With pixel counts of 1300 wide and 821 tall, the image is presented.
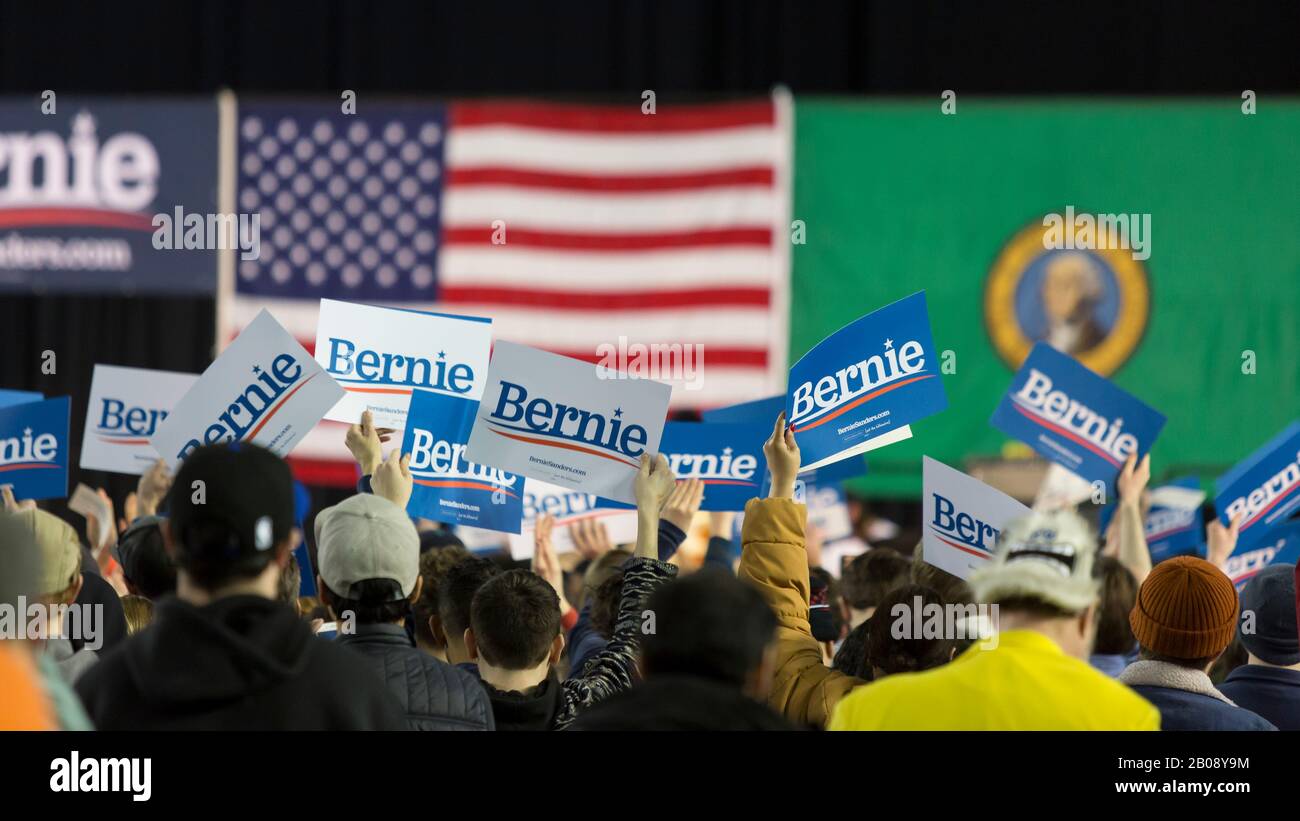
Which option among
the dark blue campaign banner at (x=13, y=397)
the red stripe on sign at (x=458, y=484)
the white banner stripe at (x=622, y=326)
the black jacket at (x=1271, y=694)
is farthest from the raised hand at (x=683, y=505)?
the white banner stripe at (x=622, y=326)

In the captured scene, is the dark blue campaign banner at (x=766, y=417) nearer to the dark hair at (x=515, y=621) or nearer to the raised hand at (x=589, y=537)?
the raised hand at (x=589, y=537)

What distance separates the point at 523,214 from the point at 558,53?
1498 mm

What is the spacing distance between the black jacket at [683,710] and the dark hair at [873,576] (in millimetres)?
2056

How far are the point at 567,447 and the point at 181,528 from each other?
1.90m

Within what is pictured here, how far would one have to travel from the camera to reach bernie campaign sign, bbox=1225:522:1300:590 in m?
4.98

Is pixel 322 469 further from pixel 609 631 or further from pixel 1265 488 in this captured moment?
pixel 609 631

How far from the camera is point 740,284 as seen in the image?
10.3 metres

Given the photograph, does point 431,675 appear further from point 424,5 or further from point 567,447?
point 424,5

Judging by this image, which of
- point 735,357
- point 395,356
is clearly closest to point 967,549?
point 395,356

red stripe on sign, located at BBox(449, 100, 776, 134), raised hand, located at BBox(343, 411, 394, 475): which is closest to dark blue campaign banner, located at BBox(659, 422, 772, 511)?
raised hand, located at BBox(343, 411, 394, 475)

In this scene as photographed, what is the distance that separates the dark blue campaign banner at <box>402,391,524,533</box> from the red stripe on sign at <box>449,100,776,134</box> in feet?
21.1

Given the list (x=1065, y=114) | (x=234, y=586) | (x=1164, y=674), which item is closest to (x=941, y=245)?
(x=1065, y=114)

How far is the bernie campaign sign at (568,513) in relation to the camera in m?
4.95

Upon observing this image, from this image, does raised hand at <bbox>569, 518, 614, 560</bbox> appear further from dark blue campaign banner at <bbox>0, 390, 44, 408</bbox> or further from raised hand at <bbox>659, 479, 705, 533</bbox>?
dark blue campaign banner at <bbox>0, 390, 44, 408</bbox>
